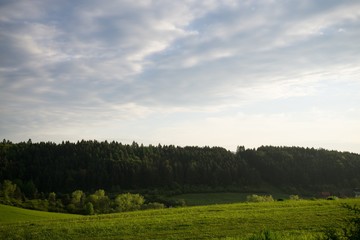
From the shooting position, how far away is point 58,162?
636ft

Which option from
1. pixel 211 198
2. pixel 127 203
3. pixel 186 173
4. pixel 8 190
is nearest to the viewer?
pixel 127 203

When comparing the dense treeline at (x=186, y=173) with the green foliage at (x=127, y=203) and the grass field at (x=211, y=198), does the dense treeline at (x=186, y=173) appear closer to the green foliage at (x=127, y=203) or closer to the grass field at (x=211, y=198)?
the grass field at (x=211, y=198)

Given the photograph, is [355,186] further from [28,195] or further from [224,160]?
[28,195]

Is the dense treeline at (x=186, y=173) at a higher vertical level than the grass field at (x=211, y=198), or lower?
higher

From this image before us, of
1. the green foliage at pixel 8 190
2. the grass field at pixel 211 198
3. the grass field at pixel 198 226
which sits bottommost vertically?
the grass field at pixel 211 198

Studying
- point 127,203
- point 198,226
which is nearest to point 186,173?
point 127,203

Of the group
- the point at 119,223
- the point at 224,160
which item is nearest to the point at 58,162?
the point at 224,160

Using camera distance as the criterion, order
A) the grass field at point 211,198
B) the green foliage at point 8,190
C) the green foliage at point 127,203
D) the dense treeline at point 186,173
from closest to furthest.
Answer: the green foliage at point 127,203 < the green foliage at point 8,190 < the grass field at point 211,198 < the dense treeline at point 186,173

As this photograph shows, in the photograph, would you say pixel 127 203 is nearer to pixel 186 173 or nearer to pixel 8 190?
pixel 8 190

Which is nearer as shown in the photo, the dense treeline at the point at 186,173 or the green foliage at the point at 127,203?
the green foliage at the point at 127,203

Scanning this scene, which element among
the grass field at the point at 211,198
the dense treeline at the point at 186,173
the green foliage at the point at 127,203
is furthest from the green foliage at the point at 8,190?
the grass field at the point at 211,198

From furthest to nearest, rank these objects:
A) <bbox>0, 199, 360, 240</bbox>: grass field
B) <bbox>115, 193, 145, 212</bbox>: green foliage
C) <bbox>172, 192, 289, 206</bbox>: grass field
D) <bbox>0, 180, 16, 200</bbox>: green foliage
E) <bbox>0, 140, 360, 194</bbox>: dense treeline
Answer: <bbox>0, 140, 360, 194</bbox>: dense treeline, <bbox>172, 192, 289, 206</bbox>: grass field, <bbox>0, 180, 16, 200</bbox>: green foliage, <bbox>115, 193, 145, 212</bbox>: green foliage, <bbox>0, 199, 360, 240</bbox>: grass field

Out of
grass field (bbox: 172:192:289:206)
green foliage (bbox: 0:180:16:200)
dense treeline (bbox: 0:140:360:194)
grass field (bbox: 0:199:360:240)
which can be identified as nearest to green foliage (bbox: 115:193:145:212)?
grass field (bbox: 172:192:289:206)

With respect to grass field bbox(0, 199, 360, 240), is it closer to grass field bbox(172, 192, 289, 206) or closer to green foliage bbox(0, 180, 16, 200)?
grass field bbox(172, 192, 289, 206)
